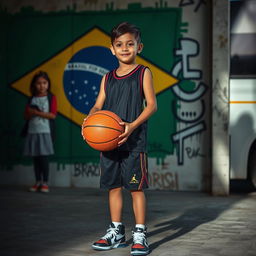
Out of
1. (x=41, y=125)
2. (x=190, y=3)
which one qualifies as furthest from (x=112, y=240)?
(x=190, y=3)

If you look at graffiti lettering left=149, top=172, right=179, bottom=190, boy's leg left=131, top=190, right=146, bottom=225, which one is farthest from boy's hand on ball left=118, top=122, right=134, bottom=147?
graffiti lettering left=149, top=172, right=179, bottom=190

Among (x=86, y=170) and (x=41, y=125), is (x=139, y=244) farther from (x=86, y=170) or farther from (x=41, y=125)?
(x=86, y=170)

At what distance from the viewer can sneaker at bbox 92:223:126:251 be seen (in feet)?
18.7

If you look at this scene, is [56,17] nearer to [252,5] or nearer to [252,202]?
[252,5]

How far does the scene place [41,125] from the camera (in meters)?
10.3

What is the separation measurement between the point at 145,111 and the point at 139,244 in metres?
1.13

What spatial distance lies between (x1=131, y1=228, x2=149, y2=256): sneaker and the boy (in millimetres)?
11

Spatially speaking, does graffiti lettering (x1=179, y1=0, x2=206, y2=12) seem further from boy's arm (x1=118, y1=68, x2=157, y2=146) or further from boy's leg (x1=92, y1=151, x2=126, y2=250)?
boy's leg (x1=92, y1=151, x2=126, y2=250)

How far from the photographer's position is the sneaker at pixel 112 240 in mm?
5691

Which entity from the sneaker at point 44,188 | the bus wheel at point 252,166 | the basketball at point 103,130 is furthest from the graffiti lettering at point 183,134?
the basketball at point 103,130

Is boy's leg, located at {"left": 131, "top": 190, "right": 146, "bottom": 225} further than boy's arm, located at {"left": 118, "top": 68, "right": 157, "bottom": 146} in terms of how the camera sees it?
Yes

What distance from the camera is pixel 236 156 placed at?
10.2m

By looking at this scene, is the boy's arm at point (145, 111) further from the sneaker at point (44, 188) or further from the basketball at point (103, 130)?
the sneaker at point (44, 188)

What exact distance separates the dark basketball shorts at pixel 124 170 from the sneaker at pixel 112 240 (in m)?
0.41
